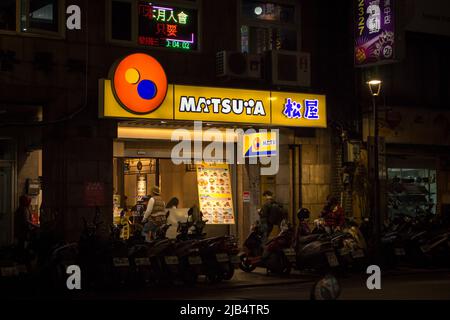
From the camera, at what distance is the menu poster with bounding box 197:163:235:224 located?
76.0 ft

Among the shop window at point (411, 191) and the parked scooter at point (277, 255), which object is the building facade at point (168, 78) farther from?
the parked scooter at point (277, 255)

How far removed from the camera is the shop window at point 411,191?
87.3 ft

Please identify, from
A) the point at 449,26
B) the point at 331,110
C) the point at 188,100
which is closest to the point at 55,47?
the point at 188,100

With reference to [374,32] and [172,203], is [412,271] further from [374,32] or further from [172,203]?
[374,32]

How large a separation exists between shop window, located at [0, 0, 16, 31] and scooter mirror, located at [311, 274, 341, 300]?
1335 centimetres

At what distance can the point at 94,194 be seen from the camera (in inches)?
794

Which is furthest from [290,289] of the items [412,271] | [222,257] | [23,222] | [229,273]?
→ [23,222]

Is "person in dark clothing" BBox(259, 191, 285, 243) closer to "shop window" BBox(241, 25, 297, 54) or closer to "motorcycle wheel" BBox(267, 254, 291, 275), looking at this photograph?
"motorcycle wheel" BBox(267, 254, 291, 275)

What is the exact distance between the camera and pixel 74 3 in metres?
20.0

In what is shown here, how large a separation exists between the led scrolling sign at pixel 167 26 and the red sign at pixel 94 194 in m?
3.93

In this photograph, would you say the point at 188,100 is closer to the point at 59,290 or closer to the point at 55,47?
the point at 55,47

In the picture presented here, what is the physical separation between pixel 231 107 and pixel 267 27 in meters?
3.45

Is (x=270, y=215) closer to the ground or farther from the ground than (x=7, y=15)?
closer to the ground

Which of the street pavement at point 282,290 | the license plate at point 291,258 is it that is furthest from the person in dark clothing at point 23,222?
the license plate at point 291,258
